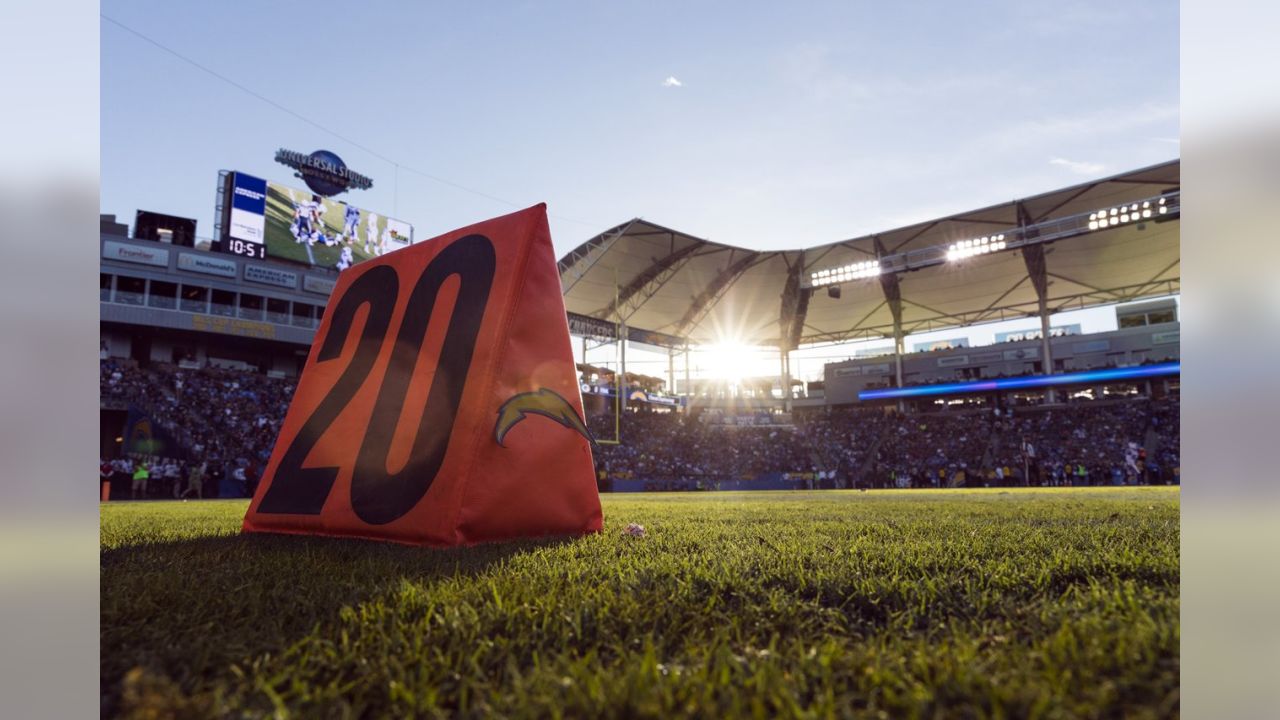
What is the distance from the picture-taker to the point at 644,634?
150 centimetres

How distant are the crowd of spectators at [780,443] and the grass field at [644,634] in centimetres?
1743

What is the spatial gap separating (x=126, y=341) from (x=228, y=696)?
33.9 meters

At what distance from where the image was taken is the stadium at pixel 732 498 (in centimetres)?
121

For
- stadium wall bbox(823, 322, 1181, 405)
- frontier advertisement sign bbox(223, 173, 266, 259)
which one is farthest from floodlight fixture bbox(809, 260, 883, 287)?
frontier advertisement sign bbox(223, 173, 266, 259)

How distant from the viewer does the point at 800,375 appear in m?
39.3

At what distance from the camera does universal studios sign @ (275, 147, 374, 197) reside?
104ft

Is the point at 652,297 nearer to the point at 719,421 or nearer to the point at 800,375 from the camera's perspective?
the point at 719,421

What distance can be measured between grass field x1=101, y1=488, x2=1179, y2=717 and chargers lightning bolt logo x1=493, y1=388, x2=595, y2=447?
25.6 inches

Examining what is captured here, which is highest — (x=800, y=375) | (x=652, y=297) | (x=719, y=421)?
(x=652, y=297)

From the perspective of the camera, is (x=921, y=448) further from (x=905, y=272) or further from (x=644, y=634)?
(x=644, y=634)

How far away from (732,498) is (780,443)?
2057 cm

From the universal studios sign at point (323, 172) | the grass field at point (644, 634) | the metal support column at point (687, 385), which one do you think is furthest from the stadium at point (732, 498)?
the universal studios sign at point (323, 172)

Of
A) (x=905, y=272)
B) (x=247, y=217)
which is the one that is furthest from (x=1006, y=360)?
(x=247, y=217)
